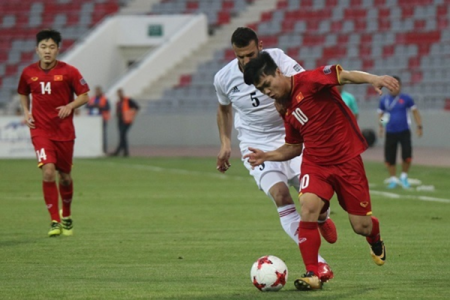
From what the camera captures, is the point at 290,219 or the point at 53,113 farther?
the point at 53,113

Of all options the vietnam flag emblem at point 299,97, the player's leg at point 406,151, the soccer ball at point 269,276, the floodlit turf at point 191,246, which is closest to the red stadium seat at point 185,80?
the floodlit turf at point 191,246

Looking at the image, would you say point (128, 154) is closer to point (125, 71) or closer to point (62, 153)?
point (125, 71)

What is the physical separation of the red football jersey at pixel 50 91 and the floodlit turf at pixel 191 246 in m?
1.24

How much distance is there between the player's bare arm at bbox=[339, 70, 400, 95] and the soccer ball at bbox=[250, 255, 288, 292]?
1.45 m

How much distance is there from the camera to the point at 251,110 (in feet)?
30.5

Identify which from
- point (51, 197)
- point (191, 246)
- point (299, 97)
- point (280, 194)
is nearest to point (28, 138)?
point (51, 197)

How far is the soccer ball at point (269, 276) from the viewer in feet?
24.6

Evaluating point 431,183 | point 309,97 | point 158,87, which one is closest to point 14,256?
point 309,97

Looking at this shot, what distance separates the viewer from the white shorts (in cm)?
897

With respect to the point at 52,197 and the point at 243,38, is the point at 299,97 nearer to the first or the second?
the point at 243,38

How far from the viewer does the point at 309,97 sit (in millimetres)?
7629

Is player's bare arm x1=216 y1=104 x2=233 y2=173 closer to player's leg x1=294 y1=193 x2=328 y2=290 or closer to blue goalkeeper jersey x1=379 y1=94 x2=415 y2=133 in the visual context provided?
player's leg x1=294 y1=193 x2=328 y2=290

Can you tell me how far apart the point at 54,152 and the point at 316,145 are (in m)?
4.90

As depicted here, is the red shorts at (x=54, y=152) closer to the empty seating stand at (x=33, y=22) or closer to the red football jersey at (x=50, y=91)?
the red football jersey at (x=50, y=91)
